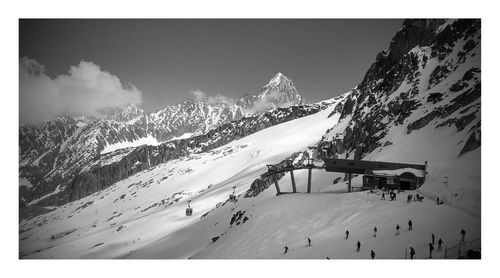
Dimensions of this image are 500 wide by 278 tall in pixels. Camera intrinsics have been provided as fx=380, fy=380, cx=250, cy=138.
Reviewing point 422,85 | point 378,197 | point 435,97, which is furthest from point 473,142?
point 422,85

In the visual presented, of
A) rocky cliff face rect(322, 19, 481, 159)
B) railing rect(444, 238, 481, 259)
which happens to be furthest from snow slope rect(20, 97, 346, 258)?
railing rect(444, 238, 481, 259)

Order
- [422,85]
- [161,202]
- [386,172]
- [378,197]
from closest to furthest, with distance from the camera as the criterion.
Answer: [378,197] < [386,172] < [422,85] < [161,202]

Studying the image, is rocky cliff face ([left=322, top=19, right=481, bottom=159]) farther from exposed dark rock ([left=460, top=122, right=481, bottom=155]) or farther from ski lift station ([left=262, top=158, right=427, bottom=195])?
ski lift station ([left=262, top=158, right=427, bottom=195])

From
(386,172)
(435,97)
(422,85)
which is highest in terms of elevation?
(422,85)

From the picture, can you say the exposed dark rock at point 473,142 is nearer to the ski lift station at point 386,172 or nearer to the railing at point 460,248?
the ski lift station at point 386,172

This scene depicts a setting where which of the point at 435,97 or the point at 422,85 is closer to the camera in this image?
the point at 435,97

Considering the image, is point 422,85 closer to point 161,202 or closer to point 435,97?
point 435,97
